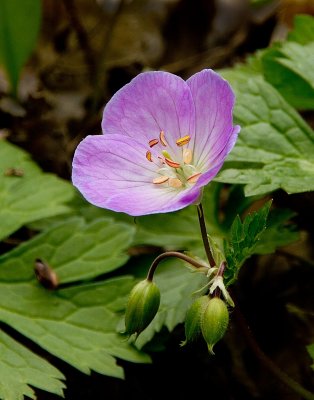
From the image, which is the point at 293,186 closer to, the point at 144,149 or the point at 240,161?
the point at 240,161

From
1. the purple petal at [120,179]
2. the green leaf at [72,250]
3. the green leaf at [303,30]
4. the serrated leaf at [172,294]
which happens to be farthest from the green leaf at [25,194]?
the green leaf at [303,30]

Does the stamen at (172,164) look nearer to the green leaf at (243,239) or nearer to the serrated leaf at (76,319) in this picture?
the green leaf at (243,239)

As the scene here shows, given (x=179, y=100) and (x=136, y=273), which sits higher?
(x=179, y=100)

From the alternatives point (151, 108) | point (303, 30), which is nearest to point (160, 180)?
point (151, 108)

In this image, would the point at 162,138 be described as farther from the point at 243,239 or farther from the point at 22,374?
the point at 22,374

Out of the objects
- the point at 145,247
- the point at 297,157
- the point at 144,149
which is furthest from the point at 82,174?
the point at 145,247

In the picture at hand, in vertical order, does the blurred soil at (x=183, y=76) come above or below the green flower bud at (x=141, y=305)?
below
